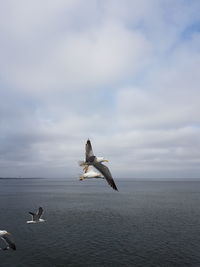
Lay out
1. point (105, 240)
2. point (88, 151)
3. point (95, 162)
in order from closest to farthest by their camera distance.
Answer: point (88, 151) → point (95, 162) → point (105, 240)

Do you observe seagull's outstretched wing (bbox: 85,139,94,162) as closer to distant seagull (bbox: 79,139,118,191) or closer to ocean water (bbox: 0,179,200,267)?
distant seagull (bbox: 79,139,118,191)

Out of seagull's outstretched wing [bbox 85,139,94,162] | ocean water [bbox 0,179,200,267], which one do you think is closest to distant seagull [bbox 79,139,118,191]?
seagull's outstretched wing [bbox 85,139,94,162]

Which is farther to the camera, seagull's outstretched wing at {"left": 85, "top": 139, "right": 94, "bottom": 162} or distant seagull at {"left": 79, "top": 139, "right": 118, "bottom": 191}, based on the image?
distant seagull at {"left": 79, "top": 139, "right": 118, "bottom": 191}

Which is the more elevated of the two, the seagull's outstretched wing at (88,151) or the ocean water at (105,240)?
the seagull's outstretched wing at (88,151)

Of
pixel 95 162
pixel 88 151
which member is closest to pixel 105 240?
pixel 95 162

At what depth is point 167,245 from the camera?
235 ft

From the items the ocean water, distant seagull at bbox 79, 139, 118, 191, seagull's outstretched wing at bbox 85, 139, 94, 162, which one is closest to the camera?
seagull's outstretched wing at bbox 85, 139, 94, 162

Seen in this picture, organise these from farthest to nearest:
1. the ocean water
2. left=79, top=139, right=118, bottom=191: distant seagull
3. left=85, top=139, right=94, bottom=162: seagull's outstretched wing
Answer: the ocean water → left=79, top=139, right=118, bottom=191: distant seagull → left=85, top=139, right=94, bottom=162: seagull's outstretched wing

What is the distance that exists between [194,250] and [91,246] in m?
25.3

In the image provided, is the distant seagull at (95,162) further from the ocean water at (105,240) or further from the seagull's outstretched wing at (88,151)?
the ocean water at (105,240)

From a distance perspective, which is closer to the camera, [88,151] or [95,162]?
[88,151]

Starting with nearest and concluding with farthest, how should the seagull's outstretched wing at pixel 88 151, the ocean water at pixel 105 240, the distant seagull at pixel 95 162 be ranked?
the seagull's outstretched wing at pixel 88 151, the distant seagull at pixel 95 162, the ocean water at pixel 105 240

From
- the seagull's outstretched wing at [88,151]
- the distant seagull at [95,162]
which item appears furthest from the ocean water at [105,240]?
the seagull's outstretched wing at [88,151]

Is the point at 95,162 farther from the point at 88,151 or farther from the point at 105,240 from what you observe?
the point at 105,240
